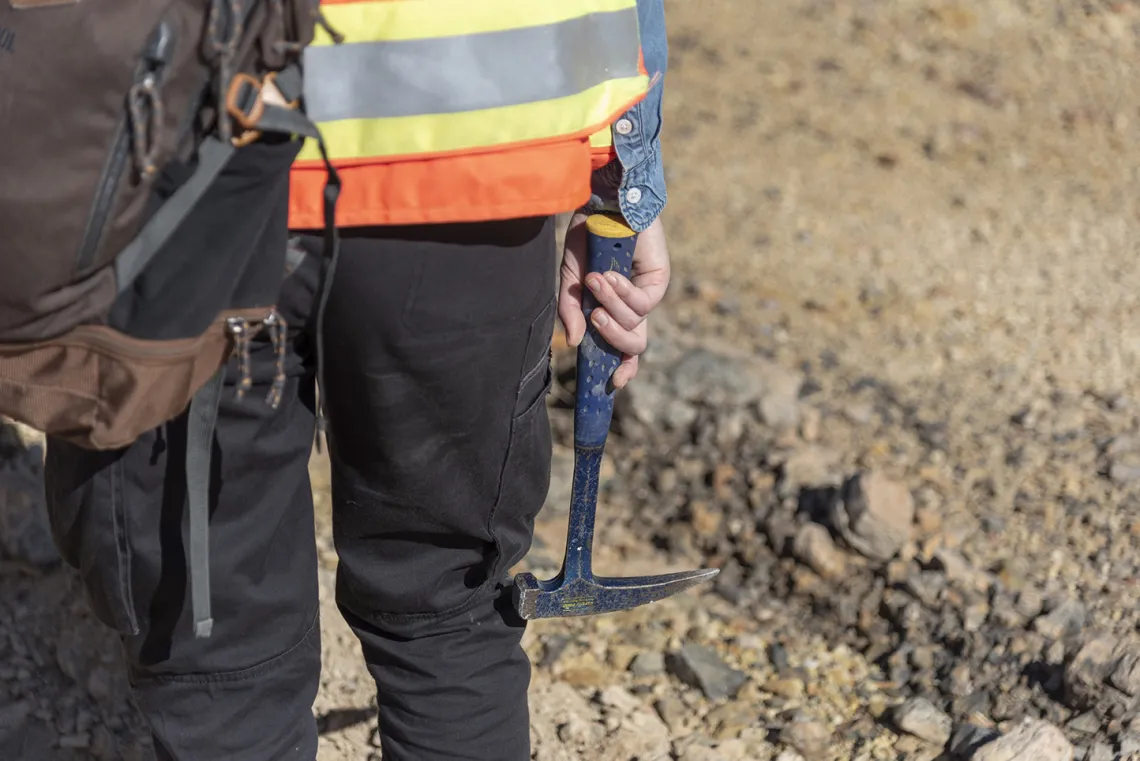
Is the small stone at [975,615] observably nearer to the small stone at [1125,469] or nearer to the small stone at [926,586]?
the small stone at [926,586]

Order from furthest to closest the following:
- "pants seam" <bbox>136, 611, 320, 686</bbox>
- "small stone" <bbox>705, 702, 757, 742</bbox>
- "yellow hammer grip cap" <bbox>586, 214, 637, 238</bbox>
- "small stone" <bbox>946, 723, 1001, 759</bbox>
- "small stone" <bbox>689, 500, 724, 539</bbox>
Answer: "small stone" <bbox>689, 500, 724, 539</bbox>
"small stone" <bbox>705, 702, 757, 742</bbox>
"small stone" <bbox>946, 723, 1001, 759</bbox>
"yellow hammer grip cap" <bbox>586, 214, 637, 238</bbox>
"pants seam" <bbox>136, 611, 320, 686</bbox>

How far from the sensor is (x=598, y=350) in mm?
1706

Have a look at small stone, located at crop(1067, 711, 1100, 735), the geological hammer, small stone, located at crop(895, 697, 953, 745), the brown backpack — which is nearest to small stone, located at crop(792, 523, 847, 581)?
small stone, located at crop(895, 697, 953, 745)

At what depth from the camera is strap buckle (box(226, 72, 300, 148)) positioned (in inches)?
45.6

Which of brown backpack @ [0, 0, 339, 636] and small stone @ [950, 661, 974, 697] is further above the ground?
brown backpack @ [0, 0, 339, 636]

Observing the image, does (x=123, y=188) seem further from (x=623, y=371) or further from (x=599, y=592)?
(x=599, y=592)

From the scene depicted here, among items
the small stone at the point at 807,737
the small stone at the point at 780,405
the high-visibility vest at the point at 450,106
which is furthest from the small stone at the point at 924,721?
the high-visibility vest at the point at 450,106

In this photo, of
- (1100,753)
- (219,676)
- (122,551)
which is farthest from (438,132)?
(1100,753)

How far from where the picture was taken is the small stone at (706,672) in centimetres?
248

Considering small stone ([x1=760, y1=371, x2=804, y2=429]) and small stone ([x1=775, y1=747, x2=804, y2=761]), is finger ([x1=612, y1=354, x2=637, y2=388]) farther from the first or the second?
small stone ([x1=760, y1=371, x2=804, y2=429])

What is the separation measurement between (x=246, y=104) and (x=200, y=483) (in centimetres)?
40

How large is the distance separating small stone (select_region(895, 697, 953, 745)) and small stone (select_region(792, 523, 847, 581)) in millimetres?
379

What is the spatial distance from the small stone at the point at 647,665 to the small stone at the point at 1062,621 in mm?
728

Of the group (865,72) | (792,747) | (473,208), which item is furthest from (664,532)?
(865,72)
